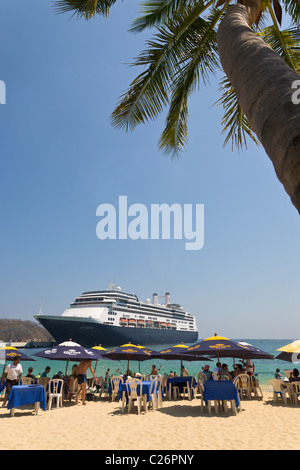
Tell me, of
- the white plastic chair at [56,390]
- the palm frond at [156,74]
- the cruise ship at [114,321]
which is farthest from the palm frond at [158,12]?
the cruise ship at [114,321]

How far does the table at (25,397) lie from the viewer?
6.30 m

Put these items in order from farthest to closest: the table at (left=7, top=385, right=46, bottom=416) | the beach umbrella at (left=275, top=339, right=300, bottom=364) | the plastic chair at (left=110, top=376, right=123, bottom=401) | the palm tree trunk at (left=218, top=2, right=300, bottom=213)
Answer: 1. the plastic chair at (left=110, top=376, right=123, bottom=401)
2. the beach umbrella at (left=275, top=339, right=300, bottom=364)
3. the table at (left=7, top=385, right=46, bottom=416)
4. the palm tree trunk at (left=218, top=2, right=300, bottom=213)

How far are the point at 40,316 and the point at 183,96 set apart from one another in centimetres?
3949

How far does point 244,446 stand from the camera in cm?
438

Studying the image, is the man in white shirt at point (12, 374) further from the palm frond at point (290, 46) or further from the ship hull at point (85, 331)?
the ship hull at point (85, 331)

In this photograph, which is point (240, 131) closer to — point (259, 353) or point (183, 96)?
point (183, 96)

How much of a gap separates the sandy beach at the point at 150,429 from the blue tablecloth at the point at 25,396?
0.89ft

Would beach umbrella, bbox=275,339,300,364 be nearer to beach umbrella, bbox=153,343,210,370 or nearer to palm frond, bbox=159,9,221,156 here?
beach umbrella, bbox=153,343,210,370

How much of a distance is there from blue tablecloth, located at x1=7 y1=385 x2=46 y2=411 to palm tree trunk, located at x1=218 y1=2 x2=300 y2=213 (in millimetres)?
6819

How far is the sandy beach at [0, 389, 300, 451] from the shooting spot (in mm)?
4398

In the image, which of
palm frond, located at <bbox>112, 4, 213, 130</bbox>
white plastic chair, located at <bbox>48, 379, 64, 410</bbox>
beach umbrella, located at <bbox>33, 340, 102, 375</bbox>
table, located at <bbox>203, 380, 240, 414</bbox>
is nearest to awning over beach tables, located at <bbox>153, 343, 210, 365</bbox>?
table, located at <bbox>203, 380, 240, 414</bbox>

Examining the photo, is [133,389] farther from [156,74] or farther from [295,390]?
[156,74]

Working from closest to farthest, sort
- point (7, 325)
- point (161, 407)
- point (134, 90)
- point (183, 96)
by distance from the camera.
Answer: point (134, 90)
point (183, 96)
point (161, 407)
point (7, 325)
